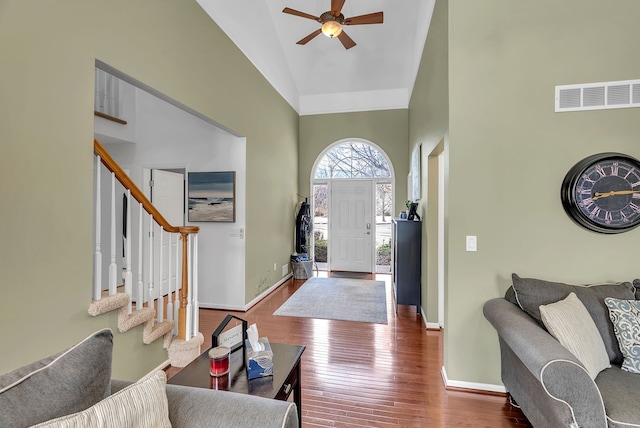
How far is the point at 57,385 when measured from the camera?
81 centimetres

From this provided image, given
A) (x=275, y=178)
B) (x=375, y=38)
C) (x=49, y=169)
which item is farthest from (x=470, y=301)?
(x=375, y=38)

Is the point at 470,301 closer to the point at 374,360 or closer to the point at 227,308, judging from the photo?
the point at 374,360

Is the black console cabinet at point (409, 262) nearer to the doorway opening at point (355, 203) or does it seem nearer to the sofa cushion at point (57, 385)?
the doorway opening at point (355, 203)

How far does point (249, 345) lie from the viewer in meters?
1.48

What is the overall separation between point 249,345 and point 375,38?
17.2ft

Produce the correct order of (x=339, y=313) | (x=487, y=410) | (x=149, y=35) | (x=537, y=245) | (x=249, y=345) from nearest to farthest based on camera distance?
1. (x=249, y=345)
2. (x=487, y=410)
3. (x=537, y=245)
4. (x=149, y=35)
5. (x=339, y=313)

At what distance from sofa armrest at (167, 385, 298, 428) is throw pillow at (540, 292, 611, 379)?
1.53 m

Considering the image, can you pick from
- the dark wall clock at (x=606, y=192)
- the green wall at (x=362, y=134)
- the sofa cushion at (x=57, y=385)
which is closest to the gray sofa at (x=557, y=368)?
the dark wall clock at (x=606, y=192)

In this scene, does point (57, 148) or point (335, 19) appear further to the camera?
point (335, 19)

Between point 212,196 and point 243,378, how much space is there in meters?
3.10

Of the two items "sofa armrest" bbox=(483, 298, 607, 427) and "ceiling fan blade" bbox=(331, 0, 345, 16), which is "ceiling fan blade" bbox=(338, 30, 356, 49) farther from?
"sofa armrest" bbox=(483, 298, 607, 427)

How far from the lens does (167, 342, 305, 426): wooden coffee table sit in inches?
50.1

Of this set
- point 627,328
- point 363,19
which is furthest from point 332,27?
point 627,328

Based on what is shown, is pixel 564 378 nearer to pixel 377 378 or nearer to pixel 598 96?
pixel 377 378
